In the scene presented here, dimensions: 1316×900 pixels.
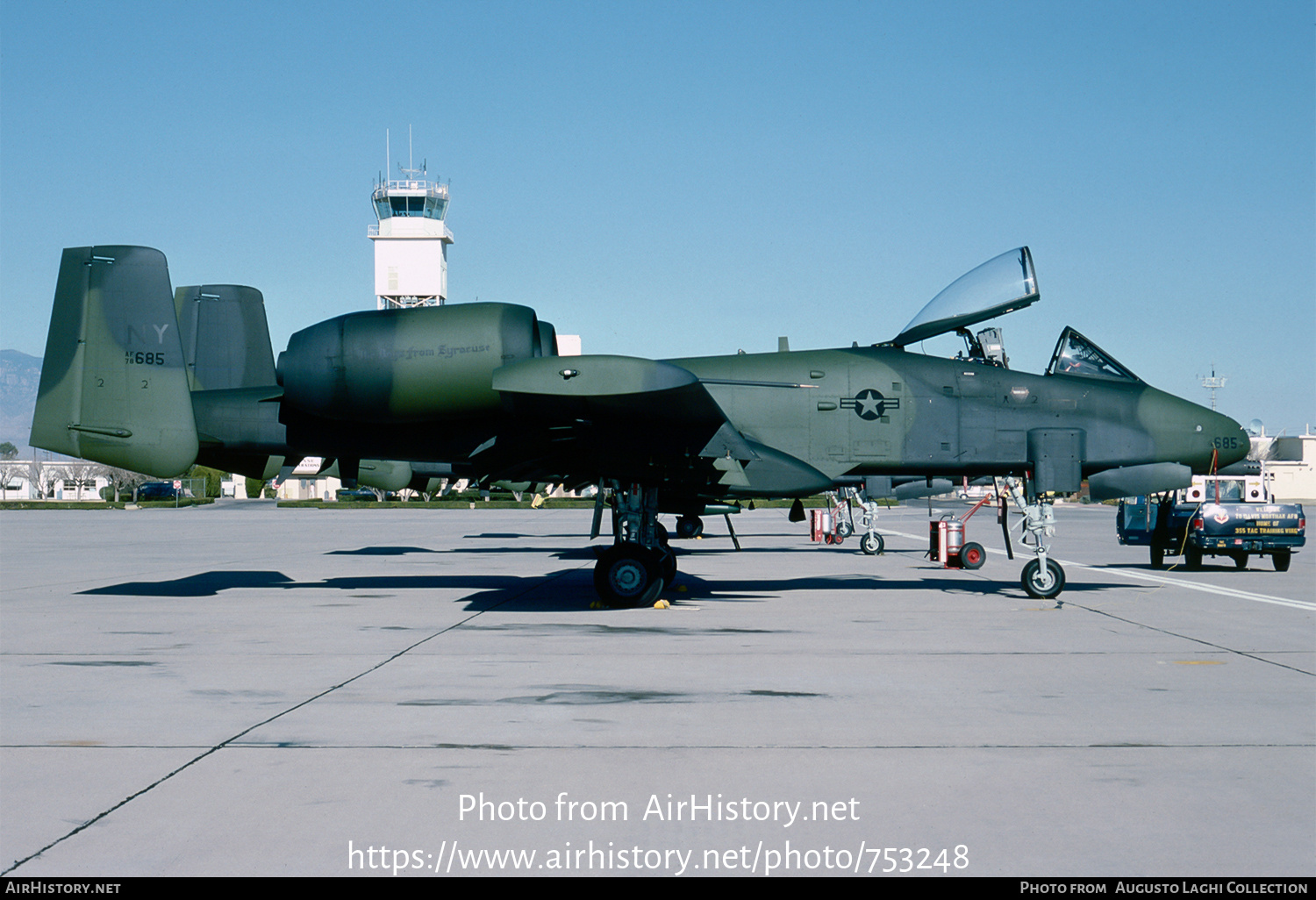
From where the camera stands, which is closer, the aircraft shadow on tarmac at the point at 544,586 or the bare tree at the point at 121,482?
→ the aircraft shadow on tarmac at the point at 544,586

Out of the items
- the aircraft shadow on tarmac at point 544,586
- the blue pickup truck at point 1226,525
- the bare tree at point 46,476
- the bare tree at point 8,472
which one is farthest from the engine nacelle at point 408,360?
the bare tree at point 46,476

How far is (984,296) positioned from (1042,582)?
375 cm

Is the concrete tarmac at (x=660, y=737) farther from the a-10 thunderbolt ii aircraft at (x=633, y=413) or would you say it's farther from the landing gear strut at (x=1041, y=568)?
the a-10 thunderbolt ii aircraft at (x=633, y=413)

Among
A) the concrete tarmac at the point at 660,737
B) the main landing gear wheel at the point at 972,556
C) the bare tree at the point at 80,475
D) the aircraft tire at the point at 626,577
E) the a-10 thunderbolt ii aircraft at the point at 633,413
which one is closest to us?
the concrete tarmac at the point at 660,737

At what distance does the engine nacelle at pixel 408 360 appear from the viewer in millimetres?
11734

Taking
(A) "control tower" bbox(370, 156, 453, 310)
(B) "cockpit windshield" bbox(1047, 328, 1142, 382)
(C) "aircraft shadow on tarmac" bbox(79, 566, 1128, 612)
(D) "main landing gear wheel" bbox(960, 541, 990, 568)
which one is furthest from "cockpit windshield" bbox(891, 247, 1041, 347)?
(A) "control tower" bbox(370, 156, 453, 310)

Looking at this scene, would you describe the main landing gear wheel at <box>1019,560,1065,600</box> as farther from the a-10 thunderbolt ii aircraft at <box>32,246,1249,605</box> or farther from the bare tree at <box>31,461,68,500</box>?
the bare tree at <box>31,461,68,500</box>

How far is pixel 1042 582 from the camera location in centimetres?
1324

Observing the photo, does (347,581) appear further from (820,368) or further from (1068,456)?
(1068,456)

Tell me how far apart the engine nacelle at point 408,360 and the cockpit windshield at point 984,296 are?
5418 millimetres

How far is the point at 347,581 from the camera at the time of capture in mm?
16156

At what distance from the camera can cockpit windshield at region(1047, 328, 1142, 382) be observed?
13883 millimetres

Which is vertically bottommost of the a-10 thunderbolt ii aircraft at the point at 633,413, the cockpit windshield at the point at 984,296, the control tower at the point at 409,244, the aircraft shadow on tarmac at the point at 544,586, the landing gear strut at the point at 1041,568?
the aircraft shadow on tarmac at the point at 544,586
